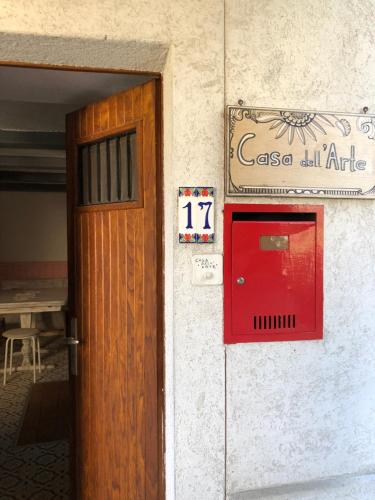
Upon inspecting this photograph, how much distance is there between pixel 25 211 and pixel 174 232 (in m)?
7.45

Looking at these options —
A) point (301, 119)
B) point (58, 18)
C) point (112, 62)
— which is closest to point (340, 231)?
point (301, 119)

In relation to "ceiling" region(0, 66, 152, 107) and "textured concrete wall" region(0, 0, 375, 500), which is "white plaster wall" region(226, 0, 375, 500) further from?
"ceiling" region(0, 66, 152, 107)

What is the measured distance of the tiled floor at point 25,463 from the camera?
2.67 meters

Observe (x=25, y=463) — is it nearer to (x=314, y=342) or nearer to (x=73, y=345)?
(x=73, y=345)

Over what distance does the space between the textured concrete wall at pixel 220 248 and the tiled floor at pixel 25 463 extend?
4.75 feet

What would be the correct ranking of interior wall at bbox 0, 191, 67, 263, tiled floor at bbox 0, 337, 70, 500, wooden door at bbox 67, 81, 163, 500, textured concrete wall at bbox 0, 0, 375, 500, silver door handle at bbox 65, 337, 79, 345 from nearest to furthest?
Answer: textured concrete wall at bbox 0, 0, 375, 500
wooden door at bbox 67, 81, 163, 500
silver door handle at bbox 65, 337, 79, 345
tiled floor at bbox 0, 337, 70, 500
interior wall at bbox 0, 191, 67, 263

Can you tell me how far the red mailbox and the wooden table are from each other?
3.88 metres

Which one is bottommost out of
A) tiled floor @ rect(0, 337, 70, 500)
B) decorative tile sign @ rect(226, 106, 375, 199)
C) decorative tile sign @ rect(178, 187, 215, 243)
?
tiled floor @ rect(0, 337, 70, 500)

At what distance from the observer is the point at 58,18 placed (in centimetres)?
150

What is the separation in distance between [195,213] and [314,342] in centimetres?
75

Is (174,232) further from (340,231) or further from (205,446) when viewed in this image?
(205,446)

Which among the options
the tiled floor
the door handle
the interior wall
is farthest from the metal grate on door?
the interior wall

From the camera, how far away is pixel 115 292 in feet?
6.29

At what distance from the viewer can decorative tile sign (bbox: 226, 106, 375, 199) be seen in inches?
63.9
